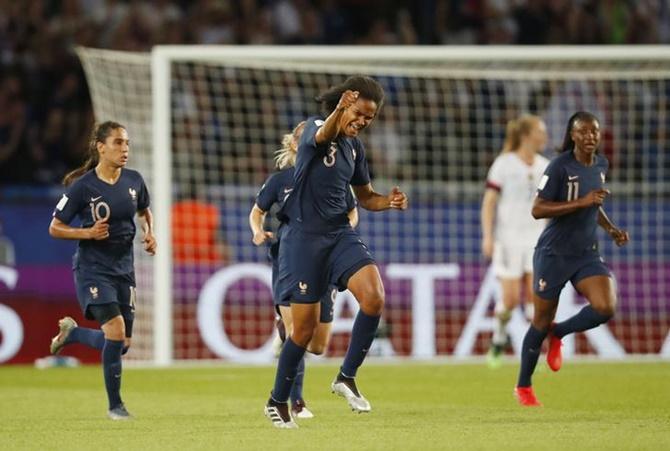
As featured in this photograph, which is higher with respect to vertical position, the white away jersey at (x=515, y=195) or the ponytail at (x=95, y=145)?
the ponytail at (x=95, y=145)

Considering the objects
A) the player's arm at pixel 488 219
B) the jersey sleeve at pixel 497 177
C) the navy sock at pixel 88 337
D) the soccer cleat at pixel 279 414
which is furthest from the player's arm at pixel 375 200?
the jersey sleeve at pixel 497 177

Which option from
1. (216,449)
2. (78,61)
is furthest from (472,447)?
(78,61)

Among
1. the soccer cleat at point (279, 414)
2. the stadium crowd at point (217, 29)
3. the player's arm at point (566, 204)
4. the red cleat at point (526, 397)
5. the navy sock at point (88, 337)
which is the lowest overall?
the red cleat at point (526, 397)

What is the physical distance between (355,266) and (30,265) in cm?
826

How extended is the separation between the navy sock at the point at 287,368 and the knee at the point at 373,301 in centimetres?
51

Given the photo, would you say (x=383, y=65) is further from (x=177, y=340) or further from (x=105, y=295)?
(x=105, y=295)

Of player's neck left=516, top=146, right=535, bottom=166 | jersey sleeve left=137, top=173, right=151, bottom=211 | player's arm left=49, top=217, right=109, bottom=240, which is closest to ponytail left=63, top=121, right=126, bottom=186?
jersey sleeve left=137, top=173, right=151, bottom=211

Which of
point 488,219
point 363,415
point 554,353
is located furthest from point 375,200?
point 488,219

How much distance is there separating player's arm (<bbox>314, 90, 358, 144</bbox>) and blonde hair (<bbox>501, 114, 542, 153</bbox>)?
651cm

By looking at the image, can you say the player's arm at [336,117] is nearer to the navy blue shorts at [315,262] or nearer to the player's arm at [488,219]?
the navy blue shorts at [315,262]

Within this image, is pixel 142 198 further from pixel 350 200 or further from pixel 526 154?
pixel 526 154

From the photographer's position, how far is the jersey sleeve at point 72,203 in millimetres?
10922

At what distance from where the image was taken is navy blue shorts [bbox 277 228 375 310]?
9.40m

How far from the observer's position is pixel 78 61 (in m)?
20.3
